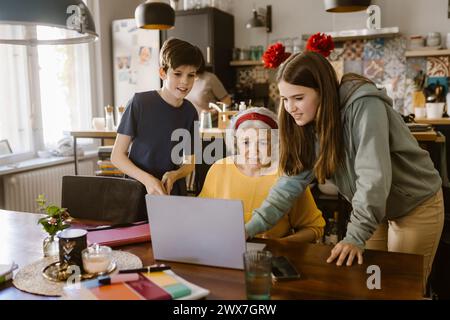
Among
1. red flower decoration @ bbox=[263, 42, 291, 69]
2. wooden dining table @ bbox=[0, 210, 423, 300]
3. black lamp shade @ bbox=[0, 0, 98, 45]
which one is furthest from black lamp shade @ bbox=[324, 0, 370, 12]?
wooden dining table @ bbox=[0, 210, 423, 300]

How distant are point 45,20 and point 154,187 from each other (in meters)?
0.68

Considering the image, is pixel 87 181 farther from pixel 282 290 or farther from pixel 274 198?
pixel 282 290

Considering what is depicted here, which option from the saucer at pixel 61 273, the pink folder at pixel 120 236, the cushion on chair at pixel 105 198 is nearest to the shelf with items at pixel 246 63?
the cushion on chair at pixel 105 198

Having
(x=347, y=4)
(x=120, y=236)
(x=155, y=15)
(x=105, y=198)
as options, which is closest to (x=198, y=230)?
(x=120, y=236)

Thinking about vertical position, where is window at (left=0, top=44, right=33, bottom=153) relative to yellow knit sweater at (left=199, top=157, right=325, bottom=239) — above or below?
above

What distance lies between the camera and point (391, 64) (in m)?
5.10

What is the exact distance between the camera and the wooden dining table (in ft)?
3.39

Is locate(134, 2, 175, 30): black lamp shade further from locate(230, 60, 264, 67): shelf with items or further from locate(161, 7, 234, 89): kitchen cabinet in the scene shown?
locate(230, 60, 264, 67): shelf with items

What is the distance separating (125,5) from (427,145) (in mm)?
4003

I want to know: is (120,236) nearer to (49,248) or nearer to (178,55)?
(49,248)

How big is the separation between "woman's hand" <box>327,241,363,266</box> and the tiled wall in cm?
415

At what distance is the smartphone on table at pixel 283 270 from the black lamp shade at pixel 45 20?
90 centimetres

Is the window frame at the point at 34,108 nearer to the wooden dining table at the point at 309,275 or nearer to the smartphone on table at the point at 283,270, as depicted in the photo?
the wooden dining table at the point at 309,275

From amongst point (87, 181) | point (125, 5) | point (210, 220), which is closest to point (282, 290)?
point (210, 220)
